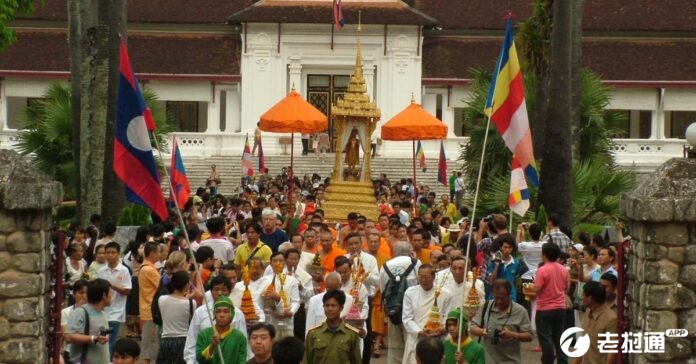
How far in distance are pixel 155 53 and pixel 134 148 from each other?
35.9 m

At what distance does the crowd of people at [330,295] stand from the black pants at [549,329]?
1 cm

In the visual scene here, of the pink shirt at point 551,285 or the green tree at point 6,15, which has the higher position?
the green tree at point 6,15

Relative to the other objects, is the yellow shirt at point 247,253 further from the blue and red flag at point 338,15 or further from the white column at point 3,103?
the white column at point 3,103

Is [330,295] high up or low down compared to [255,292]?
up

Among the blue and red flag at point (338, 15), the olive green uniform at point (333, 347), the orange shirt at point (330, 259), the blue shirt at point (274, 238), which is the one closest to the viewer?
the olive green uniform at point (333, 347)

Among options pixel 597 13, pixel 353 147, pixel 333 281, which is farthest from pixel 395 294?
pixel 597 13

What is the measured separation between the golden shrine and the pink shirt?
15223mm

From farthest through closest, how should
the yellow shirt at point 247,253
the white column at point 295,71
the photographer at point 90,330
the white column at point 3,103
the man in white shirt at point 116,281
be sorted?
the white column at point 295,71 < the white column at point 3,103 < the yellow shirt at point 247,253 < the man in white shirt at point 116,281 < the photographer at point 90,330

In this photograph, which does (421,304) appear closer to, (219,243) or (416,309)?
(416,309)

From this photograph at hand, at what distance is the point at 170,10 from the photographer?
2131 inches

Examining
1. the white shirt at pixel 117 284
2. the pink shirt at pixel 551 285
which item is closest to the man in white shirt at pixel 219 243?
the white shirt at pixel 117 284

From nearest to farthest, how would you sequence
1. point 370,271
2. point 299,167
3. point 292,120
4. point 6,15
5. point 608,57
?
point 370,271 < point 292,120 < point 6,15 < point 299,167 < point 608,57

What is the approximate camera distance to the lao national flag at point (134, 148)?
17.2m

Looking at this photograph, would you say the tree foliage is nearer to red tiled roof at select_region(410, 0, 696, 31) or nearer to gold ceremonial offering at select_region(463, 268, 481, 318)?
gold ceremonial offering at select_region(463, 268, 481, 318)
